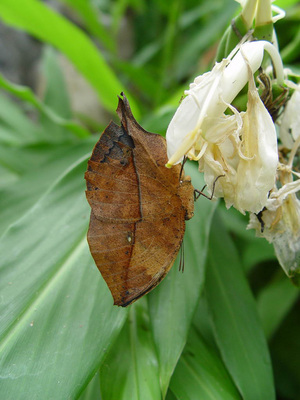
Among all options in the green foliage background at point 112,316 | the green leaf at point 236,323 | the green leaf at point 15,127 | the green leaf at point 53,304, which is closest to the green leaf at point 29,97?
the green foliage background at point 112,316

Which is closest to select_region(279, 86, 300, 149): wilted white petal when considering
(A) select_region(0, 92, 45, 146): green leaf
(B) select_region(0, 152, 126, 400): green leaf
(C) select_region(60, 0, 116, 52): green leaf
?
(B) select_region(0, 152, 126, 400): green leaf

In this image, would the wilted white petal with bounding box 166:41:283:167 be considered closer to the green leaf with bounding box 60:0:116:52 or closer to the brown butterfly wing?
the brown butterfly wing

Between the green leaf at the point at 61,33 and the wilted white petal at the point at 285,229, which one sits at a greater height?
the green leaf at the point at 61,33

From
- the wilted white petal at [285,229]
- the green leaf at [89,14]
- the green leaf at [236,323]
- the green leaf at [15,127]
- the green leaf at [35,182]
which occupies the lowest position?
the green leaf at [236,323]

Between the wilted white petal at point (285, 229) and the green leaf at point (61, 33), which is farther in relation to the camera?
the green leaf at point (61, 33)

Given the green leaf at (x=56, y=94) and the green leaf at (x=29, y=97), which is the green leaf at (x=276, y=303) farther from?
the green leaf at (x=56, y=94)

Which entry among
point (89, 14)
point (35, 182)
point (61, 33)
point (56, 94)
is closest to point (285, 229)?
point (35, 182)

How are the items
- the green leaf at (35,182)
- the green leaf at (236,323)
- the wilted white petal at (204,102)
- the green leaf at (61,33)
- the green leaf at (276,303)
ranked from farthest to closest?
the green leaf at (61,33) < the green leaf at (276,303) < the green leaf at (35,182) < the green leaf at (236,323) < the wilted white petal at (204,102)
